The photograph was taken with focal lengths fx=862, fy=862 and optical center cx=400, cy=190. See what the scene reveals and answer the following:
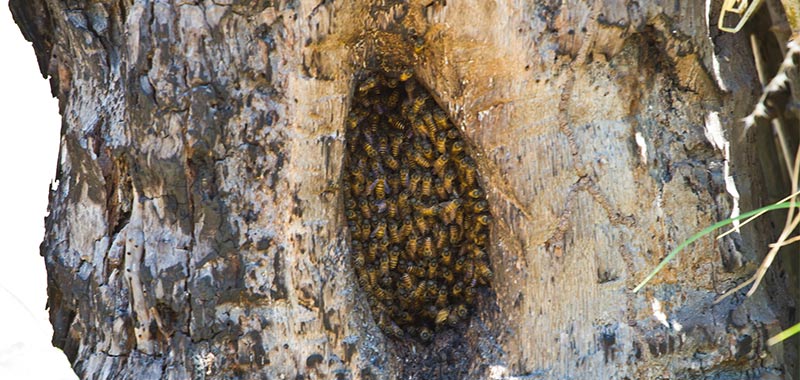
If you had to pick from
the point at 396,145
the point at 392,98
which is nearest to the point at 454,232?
the point at 396,145

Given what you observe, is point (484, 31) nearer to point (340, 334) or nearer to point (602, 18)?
point (602, 18)

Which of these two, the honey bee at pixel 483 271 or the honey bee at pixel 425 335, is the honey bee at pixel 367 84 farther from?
the honey bee at pixel 425 335

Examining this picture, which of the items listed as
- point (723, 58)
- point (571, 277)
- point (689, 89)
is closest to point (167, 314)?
point (571, 277)

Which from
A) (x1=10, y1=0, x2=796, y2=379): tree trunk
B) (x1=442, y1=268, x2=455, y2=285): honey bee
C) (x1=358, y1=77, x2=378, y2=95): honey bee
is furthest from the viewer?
(x1=442, y1=268, x2=455, y2=285): honey bee

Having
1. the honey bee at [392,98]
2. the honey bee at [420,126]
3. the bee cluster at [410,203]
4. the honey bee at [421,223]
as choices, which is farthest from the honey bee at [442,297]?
the honey bee at [392,98]

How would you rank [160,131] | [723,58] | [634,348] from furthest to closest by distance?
[723,58], [634,348], [160,131]

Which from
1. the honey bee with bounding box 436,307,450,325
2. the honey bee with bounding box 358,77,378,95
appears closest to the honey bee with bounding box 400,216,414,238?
the honey bee with bounding box 436,307,450,325

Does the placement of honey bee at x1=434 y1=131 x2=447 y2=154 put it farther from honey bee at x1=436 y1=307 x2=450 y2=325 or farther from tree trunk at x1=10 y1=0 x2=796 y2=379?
honey bee at x1=436 y1=307 x2=450 y2=325
